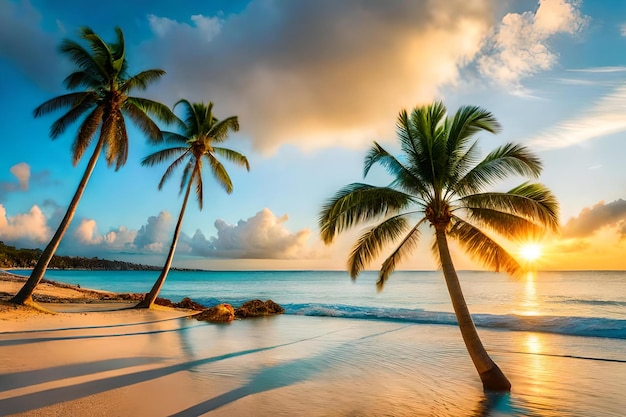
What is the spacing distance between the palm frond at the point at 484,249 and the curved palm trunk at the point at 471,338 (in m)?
1.10

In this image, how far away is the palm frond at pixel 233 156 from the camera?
23.0 meters

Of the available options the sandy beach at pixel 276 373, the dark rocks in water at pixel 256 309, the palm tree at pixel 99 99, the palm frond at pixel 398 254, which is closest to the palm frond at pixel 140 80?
the palm tree at pixel 99 99

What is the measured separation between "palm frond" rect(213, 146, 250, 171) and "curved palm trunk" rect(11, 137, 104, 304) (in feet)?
Answer: 26.2

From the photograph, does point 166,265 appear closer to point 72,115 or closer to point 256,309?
point 256,309

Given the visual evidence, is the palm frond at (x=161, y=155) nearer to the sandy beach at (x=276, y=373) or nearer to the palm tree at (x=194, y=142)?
the palm tree at (x=194, y=142)

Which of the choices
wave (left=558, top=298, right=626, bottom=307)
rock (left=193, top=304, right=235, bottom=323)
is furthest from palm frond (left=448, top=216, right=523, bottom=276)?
wave (left=558, top=298, right=626, bottom=307)

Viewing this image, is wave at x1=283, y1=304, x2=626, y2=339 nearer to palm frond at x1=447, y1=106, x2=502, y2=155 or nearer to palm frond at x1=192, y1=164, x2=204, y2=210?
palm frond at x1=192, y1=164, x2=204, y2=210

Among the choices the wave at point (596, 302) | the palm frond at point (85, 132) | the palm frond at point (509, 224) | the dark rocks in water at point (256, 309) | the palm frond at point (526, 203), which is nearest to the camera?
the palm frond at point (526, 203)

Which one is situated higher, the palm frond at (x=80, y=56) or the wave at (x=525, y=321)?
the palm frond at (x=80, y=56)

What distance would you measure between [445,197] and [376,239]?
2.11m

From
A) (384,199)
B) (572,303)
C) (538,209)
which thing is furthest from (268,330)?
(572,303)

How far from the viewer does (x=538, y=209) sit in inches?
325

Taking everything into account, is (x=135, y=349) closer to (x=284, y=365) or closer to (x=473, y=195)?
(x=284, y=365)

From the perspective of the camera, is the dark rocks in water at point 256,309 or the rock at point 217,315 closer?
the rock at point 217,315
